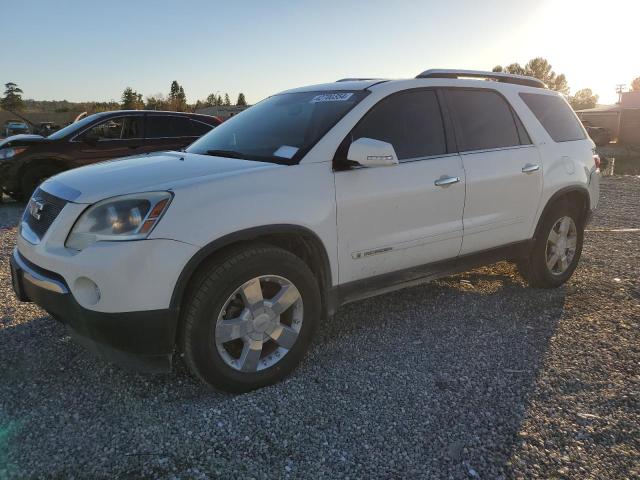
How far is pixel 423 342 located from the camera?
3.73m

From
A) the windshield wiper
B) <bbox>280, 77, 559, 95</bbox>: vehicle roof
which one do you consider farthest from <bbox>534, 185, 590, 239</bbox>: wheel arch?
the windshield wiper

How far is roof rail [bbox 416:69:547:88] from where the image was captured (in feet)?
13.2

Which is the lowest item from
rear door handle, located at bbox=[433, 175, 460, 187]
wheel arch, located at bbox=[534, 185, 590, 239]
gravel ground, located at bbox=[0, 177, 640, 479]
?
gravel ground, located at bbox=[0, 177, 640, 479]

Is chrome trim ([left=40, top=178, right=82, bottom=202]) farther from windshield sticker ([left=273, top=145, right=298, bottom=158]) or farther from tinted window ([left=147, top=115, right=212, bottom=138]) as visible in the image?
tinted window ([left=147, top=115, right=212, bottom=138])

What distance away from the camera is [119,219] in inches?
104

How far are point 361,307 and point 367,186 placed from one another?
1.42 meters

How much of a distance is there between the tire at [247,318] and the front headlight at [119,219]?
0.39 meters

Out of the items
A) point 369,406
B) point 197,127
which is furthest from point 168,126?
point 369,406

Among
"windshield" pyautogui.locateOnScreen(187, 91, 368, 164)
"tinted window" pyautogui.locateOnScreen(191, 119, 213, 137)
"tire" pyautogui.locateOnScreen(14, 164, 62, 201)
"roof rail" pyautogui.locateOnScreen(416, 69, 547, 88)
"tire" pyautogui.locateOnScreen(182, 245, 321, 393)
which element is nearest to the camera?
"tire" pyautogui.locateOnScreen(182, 245, 321, 393)

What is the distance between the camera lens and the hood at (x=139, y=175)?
2.74 m

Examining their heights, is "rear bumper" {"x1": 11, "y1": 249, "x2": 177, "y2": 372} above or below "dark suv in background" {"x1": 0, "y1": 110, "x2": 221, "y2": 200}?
below

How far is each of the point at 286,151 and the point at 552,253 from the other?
9.17 feet

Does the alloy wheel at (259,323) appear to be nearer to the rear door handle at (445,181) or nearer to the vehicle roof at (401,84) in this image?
the rear door handle at (445,181)

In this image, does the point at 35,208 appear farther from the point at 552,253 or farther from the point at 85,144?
the point at 85,144
